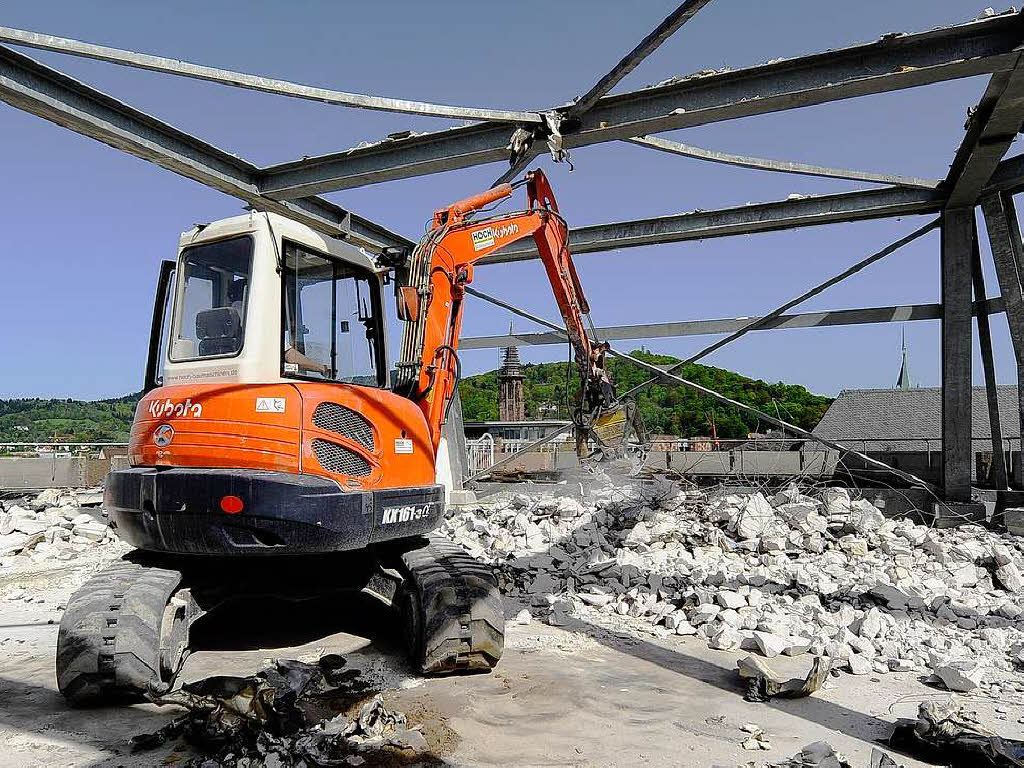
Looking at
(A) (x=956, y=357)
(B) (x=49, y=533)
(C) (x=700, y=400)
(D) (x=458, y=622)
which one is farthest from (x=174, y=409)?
(C) (x=700, y=400)

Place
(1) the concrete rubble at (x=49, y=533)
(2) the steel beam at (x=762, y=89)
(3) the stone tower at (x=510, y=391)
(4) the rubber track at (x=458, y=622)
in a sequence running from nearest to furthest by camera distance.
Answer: (4) the rubber track at (x=458, y=622) → (2) the steel beam at (x=762, y=89) → (1) the concrete rubble at (x=49, y=533) → (3) the stone tower at (x=510, y=391)

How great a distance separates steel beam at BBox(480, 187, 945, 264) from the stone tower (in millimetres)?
68411

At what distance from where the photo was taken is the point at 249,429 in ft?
16.1

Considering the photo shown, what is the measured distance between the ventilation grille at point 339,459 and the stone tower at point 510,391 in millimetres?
74015

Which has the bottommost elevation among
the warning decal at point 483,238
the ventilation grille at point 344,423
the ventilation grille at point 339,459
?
the ventilation grille at point 339,459

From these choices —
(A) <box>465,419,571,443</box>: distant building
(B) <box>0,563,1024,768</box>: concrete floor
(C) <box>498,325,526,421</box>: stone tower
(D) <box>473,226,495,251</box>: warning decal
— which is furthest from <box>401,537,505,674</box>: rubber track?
(C) <box>498,325,526,421</box>: stone tower

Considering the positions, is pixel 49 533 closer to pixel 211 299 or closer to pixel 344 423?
pixel 211 299

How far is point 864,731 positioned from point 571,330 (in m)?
4.52

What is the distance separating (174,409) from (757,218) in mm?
7607

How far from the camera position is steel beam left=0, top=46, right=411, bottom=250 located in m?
6.24

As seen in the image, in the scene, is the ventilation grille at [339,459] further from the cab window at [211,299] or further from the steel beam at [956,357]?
the steel beam at [956,357]

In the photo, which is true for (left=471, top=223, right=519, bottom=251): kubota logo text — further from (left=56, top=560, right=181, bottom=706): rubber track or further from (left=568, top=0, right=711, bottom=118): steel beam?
(left=56, top=560, right=181, bottom=706): rubber track

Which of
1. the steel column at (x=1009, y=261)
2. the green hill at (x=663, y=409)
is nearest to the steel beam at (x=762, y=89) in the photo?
the steel column at (x=1009, y=261)

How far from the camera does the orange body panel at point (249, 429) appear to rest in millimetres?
4898
